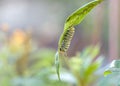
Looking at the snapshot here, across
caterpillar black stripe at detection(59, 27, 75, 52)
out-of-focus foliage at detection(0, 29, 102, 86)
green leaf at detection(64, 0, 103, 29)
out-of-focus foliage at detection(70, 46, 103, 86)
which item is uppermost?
out-of-focus foliage at detection(0, 29, 102, 86)

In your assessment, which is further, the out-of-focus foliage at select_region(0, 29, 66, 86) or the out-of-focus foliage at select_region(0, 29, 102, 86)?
the out-of-focus foliage at select_region(0, 29, 66, 86)

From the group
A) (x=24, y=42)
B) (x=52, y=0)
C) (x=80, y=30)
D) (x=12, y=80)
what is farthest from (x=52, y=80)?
(x=52, y=0)

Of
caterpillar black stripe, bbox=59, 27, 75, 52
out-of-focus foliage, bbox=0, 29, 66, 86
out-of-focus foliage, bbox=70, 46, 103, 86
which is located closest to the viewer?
caterpillar black stripe, bbox=59, 27, 75, 52

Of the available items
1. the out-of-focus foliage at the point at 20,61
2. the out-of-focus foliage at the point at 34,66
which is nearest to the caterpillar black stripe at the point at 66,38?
the out-of-focus foliage at the point at 34,66

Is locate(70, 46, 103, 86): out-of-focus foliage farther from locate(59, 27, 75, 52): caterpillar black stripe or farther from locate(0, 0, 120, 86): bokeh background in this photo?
locate(59, 27, 75, 52): caterpillar black stripe

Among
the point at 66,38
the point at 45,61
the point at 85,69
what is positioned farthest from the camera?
the point at 45,61

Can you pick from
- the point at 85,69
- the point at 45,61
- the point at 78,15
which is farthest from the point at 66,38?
the point at 45,61

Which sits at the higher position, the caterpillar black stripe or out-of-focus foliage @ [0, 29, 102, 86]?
out-of-focus foliage @ [0, 29, 102, 86]

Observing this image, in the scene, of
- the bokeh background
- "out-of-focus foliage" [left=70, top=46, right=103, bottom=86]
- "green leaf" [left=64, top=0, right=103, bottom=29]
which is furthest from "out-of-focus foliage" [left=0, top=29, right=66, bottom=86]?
"green leaf" [left=64, top=0, right=103, bottom=29]

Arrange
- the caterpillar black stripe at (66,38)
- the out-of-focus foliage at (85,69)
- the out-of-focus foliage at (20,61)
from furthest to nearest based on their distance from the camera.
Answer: the out-of-focus foliage at (20,61) < the out-of-focus foliage at (85,69) < the caterpillar black stripe at (66,38)

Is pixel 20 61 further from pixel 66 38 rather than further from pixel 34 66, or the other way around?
pixel 66 38

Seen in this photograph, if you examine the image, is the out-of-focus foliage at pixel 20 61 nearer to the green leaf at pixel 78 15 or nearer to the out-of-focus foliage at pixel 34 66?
the out-of-focus foliage at pixel 34 66

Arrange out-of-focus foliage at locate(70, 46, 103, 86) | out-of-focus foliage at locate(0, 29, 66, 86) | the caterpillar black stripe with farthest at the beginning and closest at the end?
1. out-of-focus foliage at locate(0, 29, 66, 86)
2. out-of-focus foliage at locate(70, 46, 103, 86)
3. the caterpillar black stripe

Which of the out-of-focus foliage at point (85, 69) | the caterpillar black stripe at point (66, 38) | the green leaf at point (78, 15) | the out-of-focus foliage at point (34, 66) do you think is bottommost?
the caterpillar black stripe at point (66, 38)
